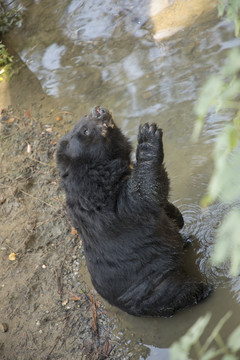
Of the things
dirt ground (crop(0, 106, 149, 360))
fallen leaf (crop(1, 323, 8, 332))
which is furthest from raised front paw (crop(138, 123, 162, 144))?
fallen leaf (crop(1, 323, 8, 332))

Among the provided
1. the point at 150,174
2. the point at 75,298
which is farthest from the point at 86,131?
the point at 75,298

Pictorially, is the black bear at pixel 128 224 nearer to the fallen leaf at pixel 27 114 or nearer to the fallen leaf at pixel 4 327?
the fallen leaf at pixel 4 327

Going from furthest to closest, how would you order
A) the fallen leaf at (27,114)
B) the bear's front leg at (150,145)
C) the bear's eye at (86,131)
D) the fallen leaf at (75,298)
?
the fallen leaf at (27,114)
the fallen leaf at (75,298)
the bear's eye at (86,131)
the bear's front leg at (150,145)

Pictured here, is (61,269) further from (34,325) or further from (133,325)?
(133,325)

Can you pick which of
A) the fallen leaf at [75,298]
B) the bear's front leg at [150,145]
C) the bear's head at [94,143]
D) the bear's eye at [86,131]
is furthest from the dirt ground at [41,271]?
the bear's front leg at [150,145]

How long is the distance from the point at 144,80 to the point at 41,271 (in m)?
3.17

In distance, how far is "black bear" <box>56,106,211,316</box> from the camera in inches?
151

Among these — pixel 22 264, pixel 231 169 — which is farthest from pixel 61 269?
pixel 231 169

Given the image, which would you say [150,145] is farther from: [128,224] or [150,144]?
[128,224]

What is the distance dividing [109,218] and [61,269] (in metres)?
1.57

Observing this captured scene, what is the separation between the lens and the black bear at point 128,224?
12.6ft

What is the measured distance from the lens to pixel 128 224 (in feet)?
12.8

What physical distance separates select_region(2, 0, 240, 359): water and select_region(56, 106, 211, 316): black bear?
290mm

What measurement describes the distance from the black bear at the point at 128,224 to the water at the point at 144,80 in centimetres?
29
